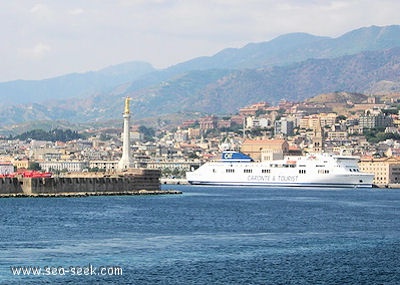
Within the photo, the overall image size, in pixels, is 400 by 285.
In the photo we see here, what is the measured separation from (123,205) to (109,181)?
19439 millimetres

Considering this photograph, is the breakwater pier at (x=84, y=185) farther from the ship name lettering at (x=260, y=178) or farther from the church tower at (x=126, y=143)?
the ship name lettering at (x=260, y=178)

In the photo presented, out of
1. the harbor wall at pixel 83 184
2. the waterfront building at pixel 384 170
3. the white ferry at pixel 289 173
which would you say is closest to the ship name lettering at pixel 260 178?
the white ferry at pixel 289 173

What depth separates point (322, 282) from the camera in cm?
4278

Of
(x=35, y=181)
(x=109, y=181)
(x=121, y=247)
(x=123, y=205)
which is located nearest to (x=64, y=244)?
(x=121, y=247)

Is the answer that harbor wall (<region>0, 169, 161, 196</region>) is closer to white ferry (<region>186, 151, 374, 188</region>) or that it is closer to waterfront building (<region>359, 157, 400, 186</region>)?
white ferry (<region>186, 151, 374, 188</region>)

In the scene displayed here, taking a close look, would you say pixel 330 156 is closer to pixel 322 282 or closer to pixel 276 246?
pixel 276 246

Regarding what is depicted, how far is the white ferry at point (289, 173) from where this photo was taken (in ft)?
472

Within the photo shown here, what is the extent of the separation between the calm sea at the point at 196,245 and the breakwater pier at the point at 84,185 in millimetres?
8944

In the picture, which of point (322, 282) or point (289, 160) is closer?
point (322, 282)
